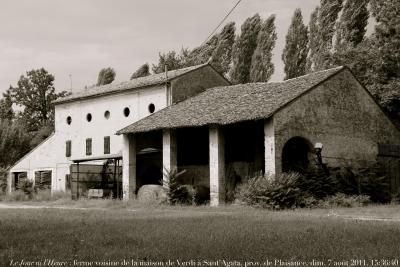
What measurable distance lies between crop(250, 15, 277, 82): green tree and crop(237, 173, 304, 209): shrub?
2257cm

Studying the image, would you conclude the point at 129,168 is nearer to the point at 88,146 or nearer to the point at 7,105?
the point at 88,146

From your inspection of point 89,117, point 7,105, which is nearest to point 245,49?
point 89,117

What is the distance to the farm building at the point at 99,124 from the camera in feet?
112

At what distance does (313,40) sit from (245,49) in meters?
6.89

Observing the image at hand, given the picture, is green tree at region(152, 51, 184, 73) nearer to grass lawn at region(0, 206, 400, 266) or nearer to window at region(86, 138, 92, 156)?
window at region(86, 138, 92, 156)

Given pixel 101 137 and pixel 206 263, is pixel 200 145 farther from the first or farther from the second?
pixel 206 263

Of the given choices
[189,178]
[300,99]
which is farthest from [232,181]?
[300,99]

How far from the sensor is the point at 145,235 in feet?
33.2

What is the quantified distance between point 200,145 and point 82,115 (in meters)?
11.5

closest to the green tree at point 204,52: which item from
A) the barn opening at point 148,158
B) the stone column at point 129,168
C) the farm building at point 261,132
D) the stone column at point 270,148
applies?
the farm building at point 261,132

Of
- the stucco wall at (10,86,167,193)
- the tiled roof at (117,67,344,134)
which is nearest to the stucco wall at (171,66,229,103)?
the stucco wall at (10,86,167,193)

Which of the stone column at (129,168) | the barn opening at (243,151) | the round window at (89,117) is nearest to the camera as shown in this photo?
the barn opening at (243,151)

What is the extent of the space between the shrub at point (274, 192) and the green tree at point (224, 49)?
86.6 feet

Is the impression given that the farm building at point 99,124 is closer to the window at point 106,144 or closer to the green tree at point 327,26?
the window at point 106,144
